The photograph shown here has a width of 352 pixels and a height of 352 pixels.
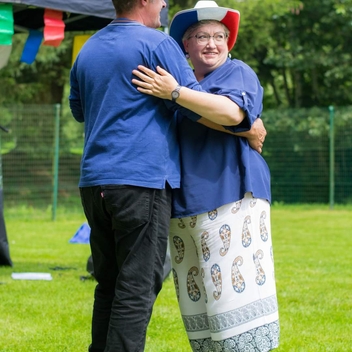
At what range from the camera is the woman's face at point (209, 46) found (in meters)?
3.12

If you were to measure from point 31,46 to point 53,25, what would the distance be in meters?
0.72

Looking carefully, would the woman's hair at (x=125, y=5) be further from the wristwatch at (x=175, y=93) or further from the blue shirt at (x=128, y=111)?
the wristwatch at (x=175, y=93)

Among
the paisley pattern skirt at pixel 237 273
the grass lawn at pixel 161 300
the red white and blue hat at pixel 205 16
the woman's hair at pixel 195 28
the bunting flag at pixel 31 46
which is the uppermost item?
the red white and blue hat at pixel 205 16

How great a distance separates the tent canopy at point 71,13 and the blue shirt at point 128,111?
9.33ft

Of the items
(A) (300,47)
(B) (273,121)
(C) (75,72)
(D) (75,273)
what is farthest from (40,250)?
(A) (300,47)

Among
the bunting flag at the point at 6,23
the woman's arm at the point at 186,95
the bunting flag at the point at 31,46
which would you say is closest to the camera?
the woman's arm at the point at 186,95

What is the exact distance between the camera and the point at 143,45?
9.24ft

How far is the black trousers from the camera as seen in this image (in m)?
2.82

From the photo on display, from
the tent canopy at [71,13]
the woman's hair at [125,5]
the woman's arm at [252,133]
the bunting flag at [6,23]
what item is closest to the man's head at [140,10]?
the woman's hair at [125,5]

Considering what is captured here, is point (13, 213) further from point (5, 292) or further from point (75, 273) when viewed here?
point (5, 292)

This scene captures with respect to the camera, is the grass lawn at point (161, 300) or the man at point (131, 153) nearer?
the man at point (131, 153)

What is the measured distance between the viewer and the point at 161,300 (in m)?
5.44

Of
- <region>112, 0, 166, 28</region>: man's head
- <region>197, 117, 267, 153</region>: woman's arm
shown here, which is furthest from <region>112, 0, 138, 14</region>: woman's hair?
<region>197, 117, 267, 153</region>: woman's arm

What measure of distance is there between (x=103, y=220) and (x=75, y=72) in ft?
2.06
